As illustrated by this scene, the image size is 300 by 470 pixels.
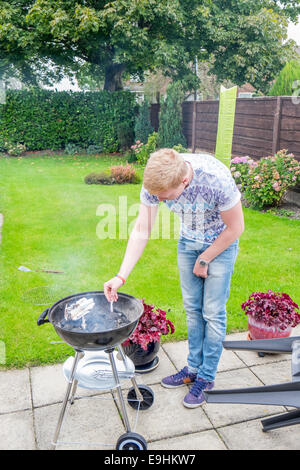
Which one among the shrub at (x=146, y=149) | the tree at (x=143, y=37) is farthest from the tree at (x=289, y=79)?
the tree at (x=143, y=37)

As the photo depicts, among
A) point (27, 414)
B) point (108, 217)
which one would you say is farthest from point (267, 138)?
point (27, 414)

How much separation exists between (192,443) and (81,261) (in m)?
3.50

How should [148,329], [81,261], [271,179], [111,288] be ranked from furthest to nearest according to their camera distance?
[271,179]
[81,261]
[148,329]
[111,288]

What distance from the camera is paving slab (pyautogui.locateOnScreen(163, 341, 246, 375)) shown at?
3.35m

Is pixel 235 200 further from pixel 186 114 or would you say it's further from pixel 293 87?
pixel 186 114

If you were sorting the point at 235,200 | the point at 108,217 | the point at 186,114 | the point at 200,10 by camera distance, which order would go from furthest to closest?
the point at 200,10 < the point at 186,114 < the point at 108,217 < the point at 235,200

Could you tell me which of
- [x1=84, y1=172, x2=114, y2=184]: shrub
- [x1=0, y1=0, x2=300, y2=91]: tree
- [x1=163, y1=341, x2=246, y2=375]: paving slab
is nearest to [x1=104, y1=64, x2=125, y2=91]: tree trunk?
[x1=0, y1=0, x2=300, y2=91]: tree

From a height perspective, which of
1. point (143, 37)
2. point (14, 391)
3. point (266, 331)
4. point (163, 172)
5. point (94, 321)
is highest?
point (143, 37)

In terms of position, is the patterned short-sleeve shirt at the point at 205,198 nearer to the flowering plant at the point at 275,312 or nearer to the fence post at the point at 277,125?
the flowering plant at the point at 275,312

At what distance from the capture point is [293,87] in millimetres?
9242

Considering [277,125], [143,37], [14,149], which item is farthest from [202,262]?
[14,149]

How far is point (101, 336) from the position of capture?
85.9 inches

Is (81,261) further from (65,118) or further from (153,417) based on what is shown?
(65,118)

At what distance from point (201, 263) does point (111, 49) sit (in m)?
16.1
